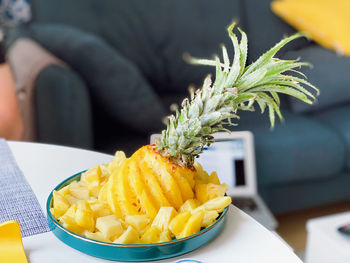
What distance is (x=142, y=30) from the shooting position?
2068 mm

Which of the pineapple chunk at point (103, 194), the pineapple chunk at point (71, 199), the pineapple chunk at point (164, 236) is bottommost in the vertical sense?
the pineapple chunk at point (164, 236)

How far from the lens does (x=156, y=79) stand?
2084mm

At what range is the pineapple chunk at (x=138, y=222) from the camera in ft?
2.06

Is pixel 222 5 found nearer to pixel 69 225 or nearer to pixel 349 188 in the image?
pixel 349 188

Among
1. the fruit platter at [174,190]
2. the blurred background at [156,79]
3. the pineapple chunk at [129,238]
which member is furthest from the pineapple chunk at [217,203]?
the blurred background at [156,79]

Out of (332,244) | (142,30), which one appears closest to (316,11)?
(142,30)

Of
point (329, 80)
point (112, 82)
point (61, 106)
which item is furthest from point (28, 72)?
point (329, 80)

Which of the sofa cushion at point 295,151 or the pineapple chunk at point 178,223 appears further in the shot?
the sofa cushion at point 295,151

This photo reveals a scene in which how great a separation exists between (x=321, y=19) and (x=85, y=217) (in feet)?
6.06

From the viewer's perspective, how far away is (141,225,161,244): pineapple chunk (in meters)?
0.61

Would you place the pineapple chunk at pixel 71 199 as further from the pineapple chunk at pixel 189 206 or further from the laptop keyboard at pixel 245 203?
the laptop keyboard at pixel 245 203

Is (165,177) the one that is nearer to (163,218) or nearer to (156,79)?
(163,218)

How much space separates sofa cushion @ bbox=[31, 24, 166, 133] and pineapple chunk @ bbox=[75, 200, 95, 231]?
3.08 ft

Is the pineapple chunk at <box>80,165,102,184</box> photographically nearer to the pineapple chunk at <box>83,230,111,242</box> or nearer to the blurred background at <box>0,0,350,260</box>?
the pineapple chunk at <box>83,230,111,242</box>
